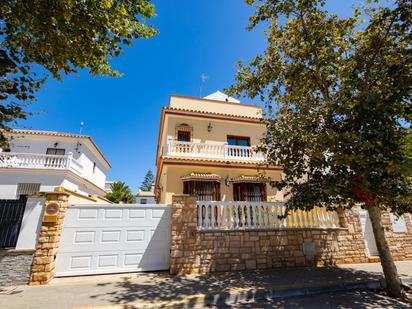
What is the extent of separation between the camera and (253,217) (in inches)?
316

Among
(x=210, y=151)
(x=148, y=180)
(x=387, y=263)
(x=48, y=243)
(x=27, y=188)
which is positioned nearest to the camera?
(x=387, y=263)

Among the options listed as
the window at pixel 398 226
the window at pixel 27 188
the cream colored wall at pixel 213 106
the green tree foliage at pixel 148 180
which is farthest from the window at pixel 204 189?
the green tree foliage at pixel 148 180

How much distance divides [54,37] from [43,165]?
14372 millimetres

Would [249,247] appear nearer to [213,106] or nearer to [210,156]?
[210,156]

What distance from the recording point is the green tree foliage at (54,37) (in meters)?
4.88

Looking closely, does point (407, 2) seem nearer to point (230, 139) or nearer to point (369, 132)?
point (369, 132)

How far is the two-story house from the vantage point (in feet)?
39.4

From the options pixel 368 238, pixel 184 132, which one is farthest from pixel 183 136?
pixel 368 238

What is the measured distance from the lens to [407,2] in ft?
17.7

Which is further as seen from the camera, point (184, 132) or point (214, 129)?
point (214, 129)

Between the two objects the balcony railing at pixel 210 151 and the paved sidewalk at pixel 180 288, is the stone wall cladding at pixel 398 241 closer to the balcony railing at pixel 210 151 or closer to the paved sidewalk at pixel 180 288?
the paved sidewalk at pixel 180 288

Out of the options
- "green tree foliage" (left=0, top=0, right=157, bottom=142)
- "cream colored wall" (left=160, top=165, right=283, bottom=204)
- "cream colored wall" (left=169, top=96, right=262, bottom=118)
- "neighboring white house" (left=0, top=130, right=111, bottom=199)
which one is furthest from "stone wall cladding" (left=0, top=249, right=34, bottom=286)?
"cream colored wall" (left=169, top=96, right=262, bottom=118)

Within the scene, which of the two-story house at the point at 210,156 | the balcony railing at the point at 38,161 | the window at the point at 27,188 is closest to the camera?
the two-story house at the point at 210,156

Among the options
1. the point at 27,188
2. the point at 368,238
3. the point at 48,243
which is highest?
the point at 27,188
